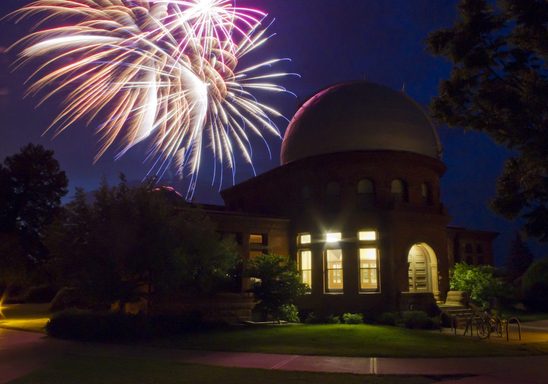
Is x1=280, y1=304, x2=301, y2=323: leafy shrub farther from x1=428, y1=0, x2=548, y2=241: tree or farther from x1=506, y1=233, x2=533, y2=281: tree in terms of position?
x1=506, y1=233, x2=533, y2=281: tree

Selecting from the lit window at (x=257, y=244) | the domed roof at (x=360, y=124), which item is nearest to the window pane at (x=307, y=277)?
the lit window at (x=257, y=244)

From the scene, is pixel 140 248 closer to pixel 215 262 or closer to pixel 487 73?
pixel 215 262

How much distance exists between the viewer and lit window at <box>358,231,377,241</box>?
93.6 ft

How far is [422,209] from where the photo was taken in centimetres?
2945

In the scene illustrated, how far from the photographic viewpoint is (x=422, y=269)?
30172mm

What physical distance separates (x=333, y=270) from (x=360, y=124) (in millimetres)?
8827

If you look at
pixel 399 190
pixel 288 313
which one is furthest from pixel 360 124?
pixel 288 313

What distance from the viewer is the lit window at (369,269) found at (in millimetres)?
28047

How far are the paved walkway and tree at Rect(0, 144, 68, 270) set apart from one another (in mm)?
24851

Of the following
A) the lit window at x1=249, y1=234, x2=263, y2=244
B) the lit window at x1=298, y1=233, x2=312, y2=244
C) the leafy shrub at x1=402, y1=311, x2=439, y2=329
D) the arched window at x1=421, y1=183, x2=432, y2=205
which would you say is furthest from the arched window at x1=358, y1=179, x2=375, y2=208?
the leafy shrub at x1=402, y1=311, x2=439, y2=329

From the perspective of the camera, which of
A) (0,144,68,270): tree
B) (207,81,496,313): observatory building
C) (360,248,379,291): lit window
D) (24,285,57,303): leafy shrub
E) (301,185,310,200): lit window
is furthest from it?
(24,285,57,303): leafy shrub

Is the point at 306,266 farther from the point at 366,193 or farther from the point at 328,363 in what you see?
the point at 328,363

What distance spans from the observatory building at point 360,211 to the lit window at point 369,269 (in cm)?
6

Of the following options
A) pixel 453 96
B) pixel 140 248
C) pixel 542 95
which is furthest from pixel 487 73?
pixel 140 248
